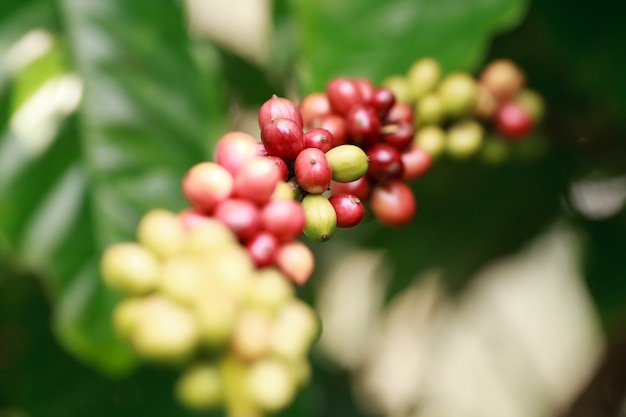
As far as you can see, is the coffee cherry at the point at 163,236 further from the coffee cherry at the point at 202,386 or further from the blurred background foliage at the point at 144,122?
the blurred background foliage at the point at 144,122

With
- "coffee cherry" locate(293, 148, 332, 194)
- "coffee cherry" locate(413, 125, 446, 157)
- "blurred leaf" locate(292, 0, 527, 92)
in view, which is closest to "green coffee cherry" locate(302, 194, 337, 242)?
"coffee cherry" locate(293, 148, 332, 194)

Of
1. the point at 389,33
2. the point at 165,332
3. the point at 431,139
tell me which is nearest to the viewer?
the point at 165,332

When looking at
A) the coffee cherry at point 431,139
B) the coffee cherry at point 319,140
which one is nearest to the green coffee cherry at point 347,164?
the coffee cherry at point 319,140

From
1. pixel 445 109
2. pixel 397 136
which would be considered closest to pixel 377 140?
pixel 397 136

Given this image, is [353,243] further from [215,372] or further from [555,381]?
[215,372]

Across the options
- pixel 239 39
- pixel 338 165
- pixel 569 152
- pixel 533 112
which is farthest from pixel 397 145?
pixel 239 39

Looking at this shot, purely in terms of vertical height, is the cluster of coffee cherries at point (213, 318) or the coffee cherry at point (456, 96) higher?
the cluster of coffee cherries at point (213, 318)

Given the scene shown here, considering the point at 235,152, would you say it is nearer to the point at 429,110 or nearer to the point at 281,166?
the point at 281,166

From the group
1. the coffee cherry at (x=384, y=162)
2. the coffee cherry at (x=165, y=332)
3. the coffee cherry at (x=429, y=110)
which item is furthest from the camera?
the coffee cherry at (x=429, y=110)
